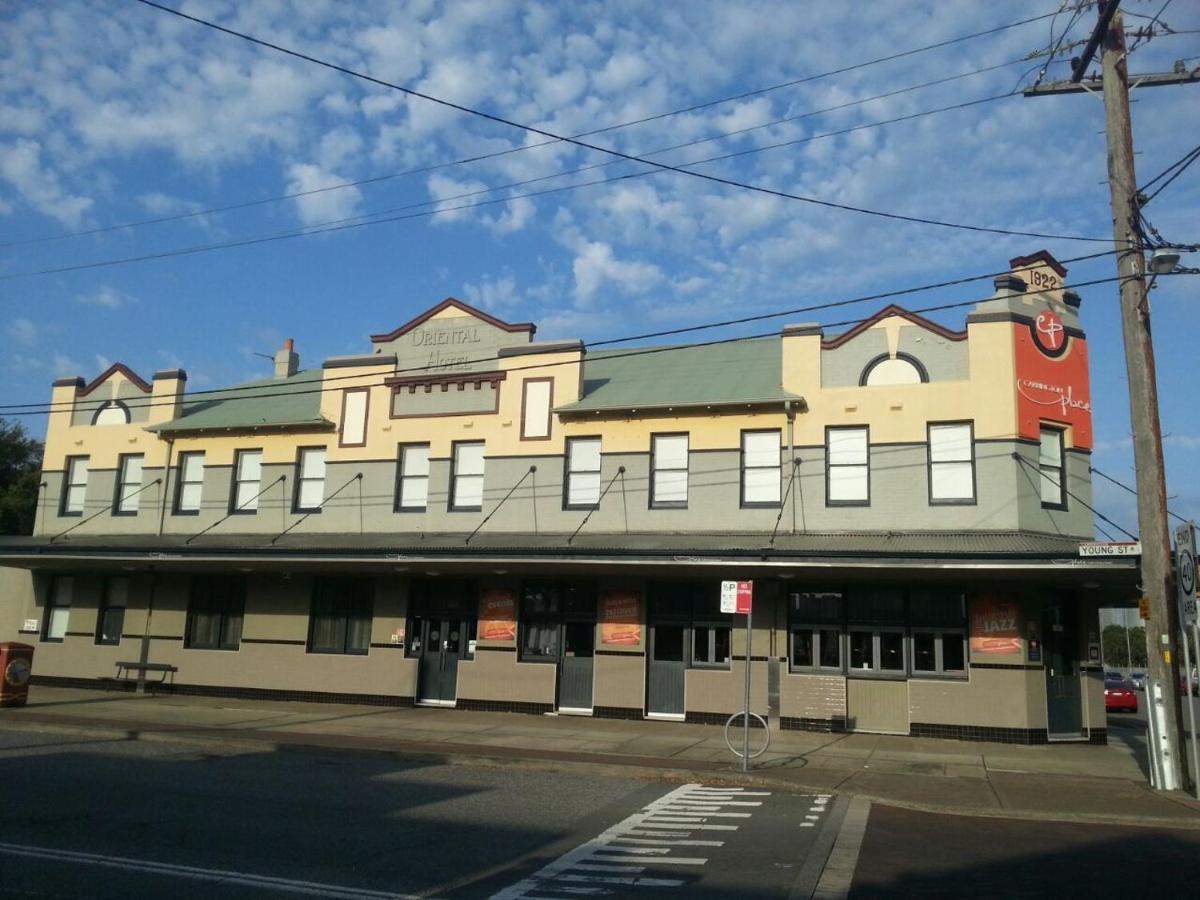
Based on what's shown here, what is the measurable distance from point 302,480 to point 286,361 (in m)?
7.02

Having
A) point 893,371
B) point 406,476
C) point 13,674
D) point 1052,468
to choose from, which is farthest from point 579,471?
point 13,674

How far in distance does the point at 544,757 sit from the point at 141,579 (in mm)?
15354

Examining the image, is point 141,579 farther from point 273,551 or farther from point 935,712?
point 935,712

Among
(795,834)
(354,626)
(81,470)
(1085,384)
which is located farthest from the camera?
(81,470)

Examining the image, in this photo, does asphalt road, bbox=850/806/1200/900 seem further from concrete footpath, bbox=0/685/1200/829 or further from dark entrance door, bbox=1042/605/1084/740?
dark entrance door, bbox=1042/605/1084/740

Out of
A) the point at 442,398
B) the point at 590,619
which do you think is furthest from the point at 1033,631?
the point at 442,398

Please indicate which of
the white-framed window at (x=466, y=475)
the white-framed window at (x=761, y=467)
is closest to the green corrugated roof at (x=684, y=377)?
the white-framed window at (x=761, y=467)

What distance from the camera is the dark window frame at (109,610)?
26.4m

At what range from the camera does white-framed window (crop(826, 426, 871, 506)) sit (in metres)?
20.7

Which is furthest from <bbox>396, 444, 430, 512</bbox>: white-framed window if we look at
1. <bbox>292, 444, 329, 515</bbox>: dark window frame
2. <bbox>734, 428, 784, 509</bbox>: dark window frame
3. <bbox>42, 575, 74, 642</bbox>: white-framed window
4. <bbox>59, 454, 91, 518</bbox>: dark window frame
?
<bbox>42, 575, 74, 642</bbox>: white-framed window

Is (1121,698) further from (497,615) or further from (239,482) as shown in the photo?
(239,482)

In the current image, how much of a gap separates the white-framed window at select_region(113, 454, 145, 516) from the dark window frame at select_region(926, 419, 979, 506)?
786 inches

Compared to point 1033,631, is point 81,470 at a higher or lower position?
higher

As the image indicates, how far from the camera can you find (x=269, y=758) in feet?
51.2
